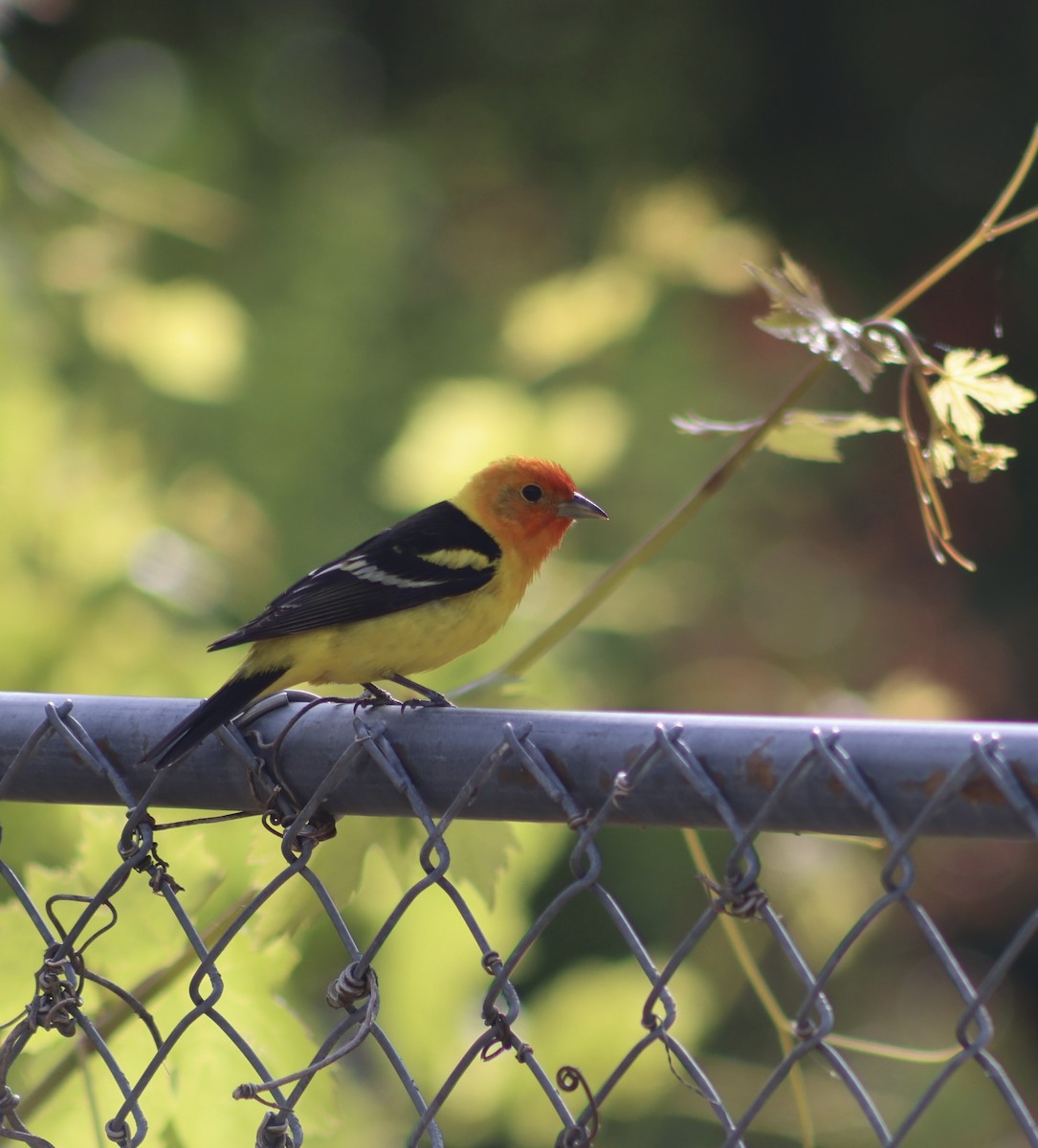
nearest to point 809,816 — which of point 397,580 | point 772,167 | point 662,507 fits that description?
point 397,580

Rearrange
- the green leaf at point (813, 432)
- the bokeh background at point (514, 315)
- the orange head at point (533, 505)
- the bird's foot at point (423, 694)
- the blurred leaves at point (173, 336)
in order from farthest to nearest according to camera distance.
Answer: the blurred leaves at point (173, 336)
the bokeh background at point (514, 315)
the orange head at point (533, 505)
the bird's foot at point (423, 694)
the green leaf at point (813, 432)

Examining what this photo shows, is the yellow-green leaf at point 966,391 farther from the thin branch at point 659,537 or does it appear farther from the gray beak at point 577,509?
the gray beak at point 577,509

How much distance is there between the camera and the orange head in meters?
3.38

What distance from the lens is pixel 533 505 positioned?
3424 mm

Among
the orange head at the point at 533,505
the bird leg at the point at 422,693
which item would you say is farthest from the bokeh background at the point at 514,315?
the bird leg at the point at 422,693

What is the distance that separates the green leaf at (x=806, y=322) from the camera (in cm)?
206

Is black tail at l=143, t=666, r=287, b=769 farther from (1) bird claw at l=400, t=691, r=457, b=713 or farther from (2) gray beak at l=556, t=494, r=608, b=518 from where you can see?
(2) gray beak at l=556, t=494, r=608, b=518

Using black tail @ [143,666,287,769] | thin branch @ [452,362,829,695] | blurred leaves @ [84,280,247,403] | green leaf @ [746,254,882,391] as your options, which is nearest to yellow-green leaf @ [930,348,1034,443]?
green leaf @ [746,254,882,391]

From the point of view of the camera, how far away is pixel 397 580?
9.63 ft

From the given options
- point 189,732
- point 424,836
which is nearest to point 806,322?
point 424,836

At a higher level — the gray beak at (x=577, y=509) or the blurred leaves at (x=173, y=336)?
the blurred leaves at (x=173, y=336)

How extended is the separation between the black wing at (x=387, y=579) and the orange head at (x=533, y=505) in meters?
0.14

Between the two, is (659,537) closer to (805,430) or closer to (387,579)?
(805,430)

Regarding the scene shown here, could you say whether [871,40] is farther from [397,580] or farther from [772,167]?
[397,580]
